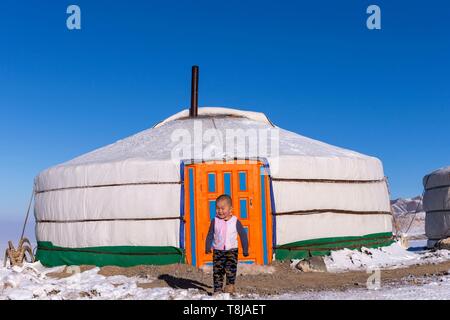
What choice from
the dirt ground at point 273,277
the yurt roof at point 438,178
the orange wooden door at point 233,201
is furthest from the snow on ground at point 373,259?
the yurt roof at point 438,178

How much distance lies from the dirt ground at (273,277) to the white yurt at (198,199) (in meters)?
0.28

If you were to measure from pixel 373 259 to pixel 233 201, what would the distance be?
2126 mm

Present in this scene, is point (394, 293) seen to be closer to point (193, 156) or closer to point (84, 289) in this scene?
point (84, 289)

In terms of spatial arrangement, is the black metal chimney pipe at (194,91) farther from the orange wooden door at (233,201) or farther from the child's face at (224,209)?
the child's face at (224,209)

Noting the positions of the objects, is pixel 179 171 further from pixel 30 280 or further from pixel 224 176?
pixel 30 280

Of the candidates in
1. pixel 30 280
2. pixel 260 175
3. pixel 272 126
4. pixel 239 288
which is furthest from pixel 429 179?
pixel 30 280

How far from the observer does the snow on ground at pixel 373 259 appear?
6879 mm

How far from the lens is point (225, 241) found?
14.7ft

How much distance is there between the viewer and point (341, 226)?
7285 mm

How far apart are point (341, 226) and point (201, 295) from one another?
3.26 metres

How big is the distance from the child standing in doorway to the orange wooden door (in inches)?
76.7

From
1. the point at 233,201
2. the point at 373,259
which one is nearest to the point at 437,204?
the point at 373,259

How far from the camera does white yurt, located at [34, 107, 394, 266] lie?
260 inches
